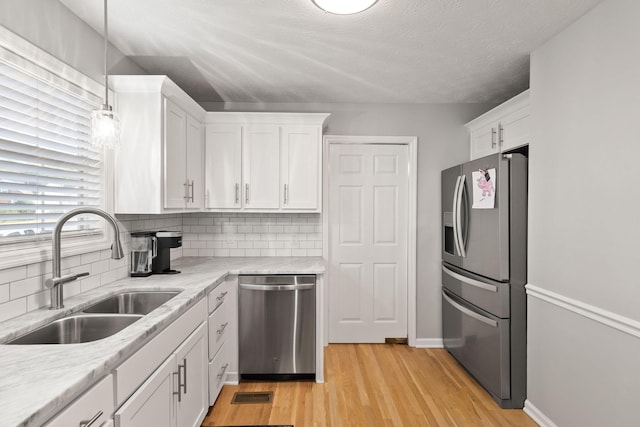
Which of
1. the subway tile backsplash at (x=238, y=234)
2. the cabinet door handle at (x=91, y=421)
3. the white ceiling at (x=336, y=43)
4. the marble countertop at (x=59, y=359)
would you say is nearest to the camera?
the marble countertop at (x=59, y=359)

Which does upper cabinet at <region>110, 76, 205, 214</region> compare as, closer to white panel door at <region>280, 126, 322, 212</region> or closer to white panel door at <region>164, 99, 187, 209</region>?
white panel door at <region>164, 99, 187, 209</region>

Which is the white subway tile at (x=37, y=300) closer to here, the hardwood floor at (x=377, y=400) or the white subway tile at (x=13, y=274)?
the white subway tile at (x=13, y=274)

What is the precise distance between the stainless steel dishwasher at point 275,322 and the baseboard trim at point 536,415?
157cm

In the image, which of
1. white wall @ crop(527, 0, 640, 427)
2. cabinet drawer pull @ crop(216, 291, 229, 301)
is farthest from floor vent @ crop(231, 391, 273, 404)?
white wall @ crop(527, 0, 640, 427)

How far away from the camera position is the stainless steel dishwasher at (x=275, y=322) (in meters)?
2.86

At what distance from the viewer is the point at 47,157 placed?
181 cm

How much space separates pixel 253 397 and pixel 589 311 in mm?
2231

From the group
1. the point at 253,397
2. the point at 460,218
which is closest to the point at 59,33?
the point at 253,397

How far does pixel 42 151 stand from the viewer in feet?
5.84

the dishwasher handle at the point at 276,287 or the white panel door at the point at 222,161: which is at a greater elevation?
the white panel door at the point at 222,161

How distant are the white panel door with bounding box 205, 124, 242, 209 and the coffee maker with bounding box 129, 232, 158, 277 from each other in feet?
2.67

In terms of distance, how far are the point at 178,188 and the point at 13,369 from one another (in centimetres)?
171

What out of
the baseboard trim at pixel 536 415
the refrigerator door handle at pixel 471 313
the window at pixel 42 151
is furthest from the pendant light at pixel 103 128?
the baseboard trim at pixel 536 415

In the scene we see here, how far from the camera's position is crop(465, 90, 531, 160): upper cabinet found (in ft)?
8.69
